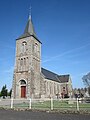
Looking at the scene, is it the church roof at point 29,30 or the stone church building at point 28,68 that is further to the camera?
the church roof at point 29,30

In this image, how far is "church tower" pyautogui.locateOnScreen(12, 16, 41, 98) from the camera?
120 feet

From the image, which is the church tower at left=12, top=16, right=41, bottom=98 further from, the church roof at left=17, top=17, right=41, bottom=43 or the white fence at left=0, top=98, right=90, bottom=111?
the white fence at left=0, top=98, right=90, bottom=111

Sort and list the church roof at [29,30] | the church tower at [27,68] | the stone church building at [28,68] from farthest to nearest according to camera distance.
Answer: the church roof at [29,30] < the stone church building at [28,68] < the church tower at [27,68]

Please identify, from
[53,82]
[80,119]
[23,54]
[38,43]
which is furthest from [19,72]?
[80,119]

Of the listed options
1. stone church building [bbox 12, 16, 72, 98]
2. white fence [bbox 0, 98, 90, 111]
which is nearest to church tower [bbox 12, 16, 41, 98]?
stone church building [bbox 12, 16, 72, 98]

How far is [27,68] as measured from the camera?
37.8 meters

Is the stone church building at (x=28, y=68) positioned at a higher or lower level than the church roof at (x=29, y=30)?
lower

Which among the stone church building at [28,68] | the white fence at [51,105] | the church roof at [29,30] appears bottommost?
the white fence at [51,105]

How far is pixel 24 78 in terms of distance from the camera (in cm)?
3747

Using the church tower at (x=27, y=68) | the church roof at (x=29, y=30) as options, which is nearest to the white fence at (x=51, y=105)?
the church tower at (x=27, y=68)

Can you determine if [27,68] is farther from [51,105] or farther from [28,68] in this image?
[51,105]

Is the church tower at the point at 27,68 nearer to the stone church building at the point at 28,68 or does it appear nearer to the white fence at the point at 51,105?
the stone church building at the point at 28,68

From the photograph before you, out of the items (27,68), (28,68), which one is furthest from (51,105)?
(27,68)

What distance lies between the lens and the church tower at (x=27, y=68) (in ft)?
120
